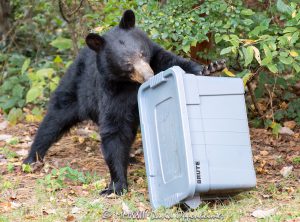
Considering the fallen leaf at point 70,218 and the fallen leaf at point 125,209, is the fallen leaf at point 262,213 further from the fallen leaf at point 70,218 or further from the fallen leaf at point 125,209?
the fallen leaf at point 70,218

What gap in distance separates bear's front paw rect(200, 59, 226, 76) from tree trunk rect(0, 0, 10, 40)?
16.8 ft

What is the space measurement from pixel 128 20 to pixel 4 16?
180 inches

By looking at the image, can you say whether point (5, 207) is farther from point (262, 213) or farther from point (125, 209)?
point (262, 213)

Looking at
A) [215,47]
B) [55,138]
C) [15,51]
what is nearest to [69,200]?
[55,138]

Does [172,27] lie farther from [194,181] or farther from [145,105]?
[194,181]

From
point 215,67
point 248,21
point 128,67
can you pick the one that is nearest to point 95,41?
point 128,67

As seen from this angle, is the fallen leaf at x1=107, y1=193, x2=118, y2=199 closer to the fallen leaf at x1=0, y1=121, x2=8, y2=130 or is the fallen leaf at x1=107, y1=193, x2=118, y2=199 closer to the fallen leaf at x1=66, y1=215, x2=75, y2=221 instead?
the fallen leaf at x1=66, y1=215, x2=75, y2=221

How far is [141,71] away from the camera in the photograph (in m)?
4.68

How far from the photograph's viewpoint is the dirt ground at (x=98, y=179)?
13.8ft

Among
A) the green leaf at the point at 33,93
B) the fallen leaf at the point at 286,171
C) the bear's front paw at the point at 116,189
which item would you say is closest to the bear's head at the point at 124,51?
the bear's front paw at the point at 116,189

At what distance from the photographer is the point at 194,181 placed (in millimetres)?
3914

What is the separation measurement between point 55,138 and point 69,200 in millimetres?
1543

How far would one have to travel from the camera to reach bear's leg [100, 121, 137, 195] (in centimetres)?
484

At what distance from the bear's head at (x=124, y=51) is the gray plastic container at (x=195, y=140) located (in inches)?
18.4
